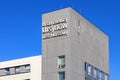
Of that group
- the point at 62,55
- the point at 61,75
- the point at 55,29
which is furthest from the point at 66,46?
the point at 61,75

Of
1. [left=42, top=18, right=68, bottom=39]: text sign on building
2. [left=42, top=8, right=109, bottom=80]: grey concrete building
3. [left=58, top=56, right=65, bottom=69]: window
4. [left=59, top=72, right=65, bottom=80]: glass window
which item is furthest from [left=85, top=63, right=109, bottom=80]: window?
[left=42, top=18, right=68, bottom=39]: text sign on building

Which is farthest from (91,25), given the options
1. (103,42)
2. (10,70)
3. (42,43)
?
(10,70)

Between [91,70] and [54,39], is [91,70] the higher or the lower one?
the lower one

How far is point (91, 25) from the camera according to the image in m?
86.9

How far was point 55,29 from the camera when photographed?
77125 millimetres

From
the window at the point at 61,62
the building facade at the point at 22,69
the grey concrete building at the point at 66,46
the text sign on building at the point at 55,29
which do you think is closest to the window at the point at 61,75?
the grey concrete building at the point at 66,46

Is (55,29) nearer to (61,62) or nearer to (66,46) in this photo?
(66,46)

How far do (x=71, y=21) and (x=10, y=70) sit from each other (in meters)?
19.1

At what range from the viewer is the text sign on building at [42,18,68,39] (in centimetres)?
7612

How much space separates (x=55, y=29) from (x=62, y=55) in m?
5.48

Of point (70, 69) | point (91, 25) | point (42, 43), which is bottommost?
point (70, 69)

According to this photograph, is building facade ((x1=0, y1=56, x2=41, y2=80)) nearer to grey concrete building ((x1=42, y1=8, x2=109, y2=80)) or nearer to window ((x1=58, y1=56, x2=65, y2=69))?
grey concrete building ((x1=42, y1=8, x2=109, y2=80))

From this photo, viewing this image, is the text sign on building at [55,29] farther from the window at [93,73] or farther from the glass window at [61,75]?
the window at [93,73]

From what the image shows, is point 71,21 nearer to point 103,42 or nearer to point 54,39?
point 54,39
